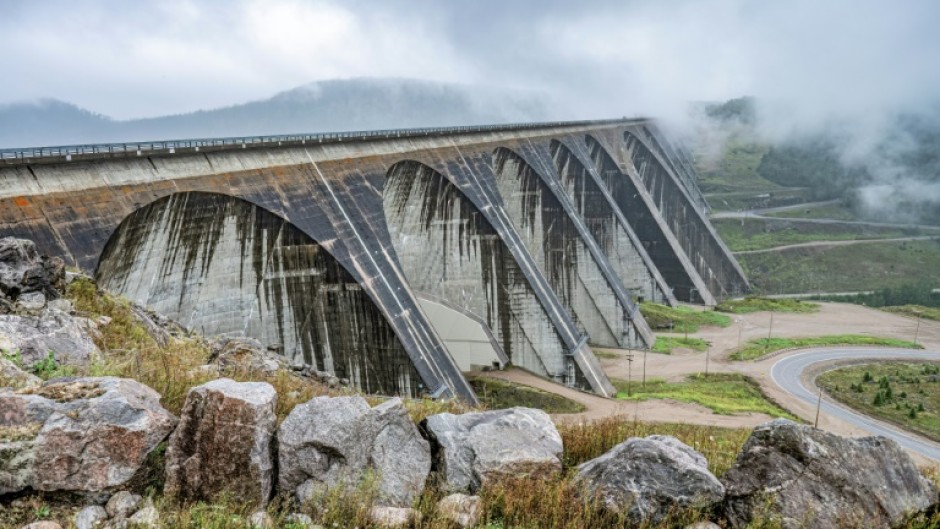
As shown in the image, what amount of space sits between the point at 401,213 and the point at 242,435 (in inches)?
924

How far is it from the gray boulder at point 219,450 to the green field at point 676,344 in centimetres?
3711

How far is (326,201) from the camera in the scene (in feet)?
67.6

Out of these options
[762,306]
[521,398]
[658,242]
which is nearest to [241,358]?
[521,398]

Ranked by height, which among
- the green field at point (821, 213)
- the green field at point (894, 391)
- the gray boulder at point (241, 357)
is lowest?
the green field at point (894, 391)

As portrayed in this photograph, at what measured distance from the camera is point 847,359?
133 feet

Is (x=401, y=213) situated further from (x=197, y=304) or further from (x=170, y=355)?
(x=170, y=355)

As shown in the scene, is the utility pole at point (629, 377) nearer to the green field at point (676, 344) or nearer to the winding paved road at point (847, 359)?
the green field at point (676, 344)

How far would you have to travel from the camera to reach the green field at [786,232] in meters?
82.3

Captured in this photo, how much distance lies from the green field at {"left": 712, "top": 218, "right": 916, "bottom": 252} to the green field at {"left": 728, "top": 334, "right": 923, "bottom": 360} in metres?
35.4

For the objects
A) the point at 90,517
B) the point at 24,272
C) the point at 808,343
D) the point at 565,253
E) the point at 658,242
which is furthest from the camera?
the point at 658,242

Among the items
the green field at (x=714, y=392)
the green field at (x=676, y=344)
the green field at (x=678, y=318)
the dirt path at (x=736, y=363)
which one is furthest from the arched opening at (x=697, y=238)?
the green field at (x=714, y=392)

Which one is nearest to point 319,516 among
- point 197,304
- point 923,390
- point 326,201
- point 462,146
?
point 197,304

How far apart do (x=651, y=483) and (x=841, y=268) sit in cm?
7966

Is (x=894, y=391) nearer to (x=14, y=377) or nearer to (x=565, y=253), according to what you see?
(x=565, y=253)
